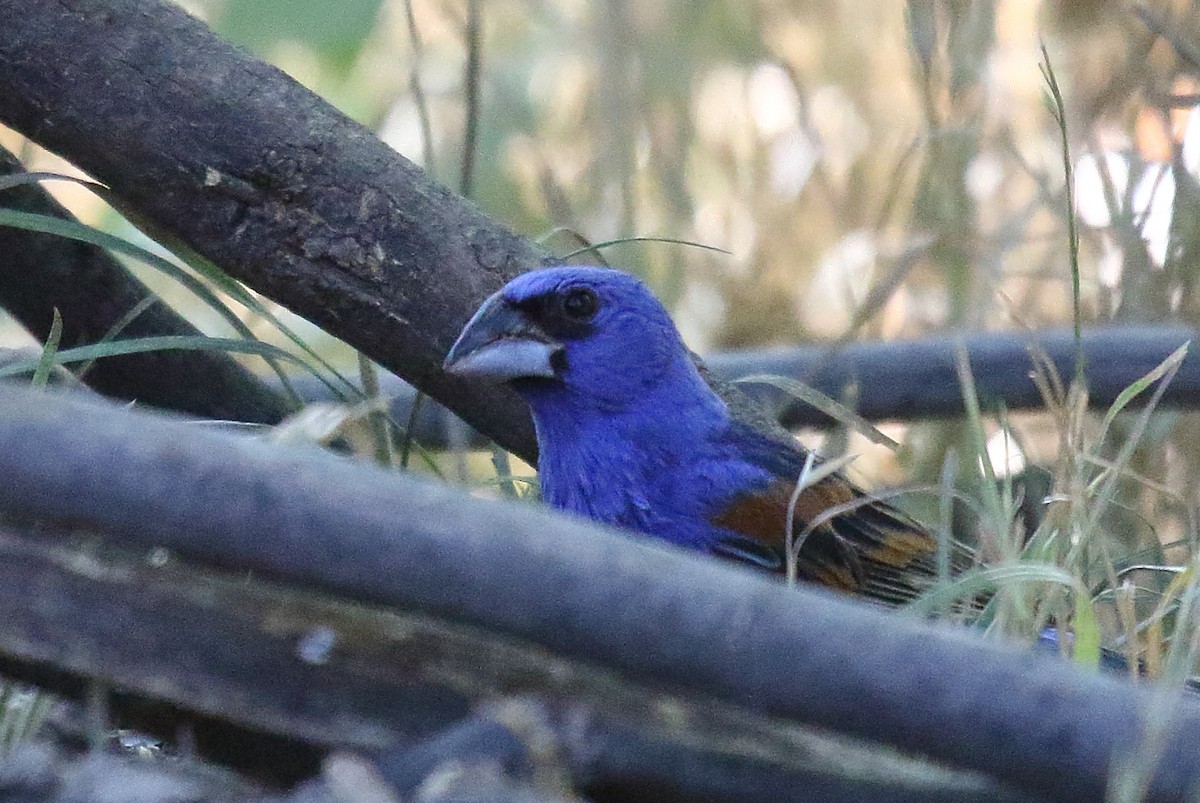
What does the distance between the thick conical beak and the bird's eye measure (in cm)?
8

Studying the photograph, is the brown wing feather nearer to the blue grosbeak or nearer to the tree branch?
the blue grosbeak

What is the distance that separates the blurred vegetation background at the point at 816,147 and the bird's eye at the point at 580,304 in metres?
1.02

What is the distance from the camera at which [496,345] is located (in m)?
2.13

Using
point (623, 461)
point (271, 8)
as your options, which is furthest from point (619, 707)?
point (271, 8)

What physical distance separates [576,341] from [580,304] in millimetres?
57

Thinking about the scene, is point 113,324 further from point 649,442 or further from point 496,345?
point 649,442

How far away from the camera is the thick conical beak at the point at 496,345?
2.11 m

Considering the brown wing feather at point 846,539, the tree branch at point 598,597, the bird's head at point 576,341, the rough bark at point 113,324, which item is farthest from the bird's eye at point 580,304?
the tree branch at point 598,597

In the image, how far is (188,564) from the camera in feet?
4.13

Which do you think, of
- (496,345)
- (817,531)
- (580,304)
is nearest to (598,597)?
(496,345)

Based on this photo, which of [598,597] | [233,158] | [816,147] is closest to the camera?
[598,597]

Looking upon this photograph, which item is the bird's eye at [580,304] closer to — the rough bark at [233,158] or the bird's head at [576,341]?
the bird's head at [576,341]

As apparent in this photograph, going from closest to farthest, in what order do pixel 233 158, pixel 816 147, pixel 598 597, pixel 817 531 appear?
pixel 598 597, pixel 233 158, pixel 817 531, pixel 816 147

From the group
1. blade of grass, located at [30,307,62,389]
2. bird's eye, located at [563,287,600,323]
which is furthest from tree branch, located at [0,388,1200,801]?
bird's eye, located at [563,287,600,323]
